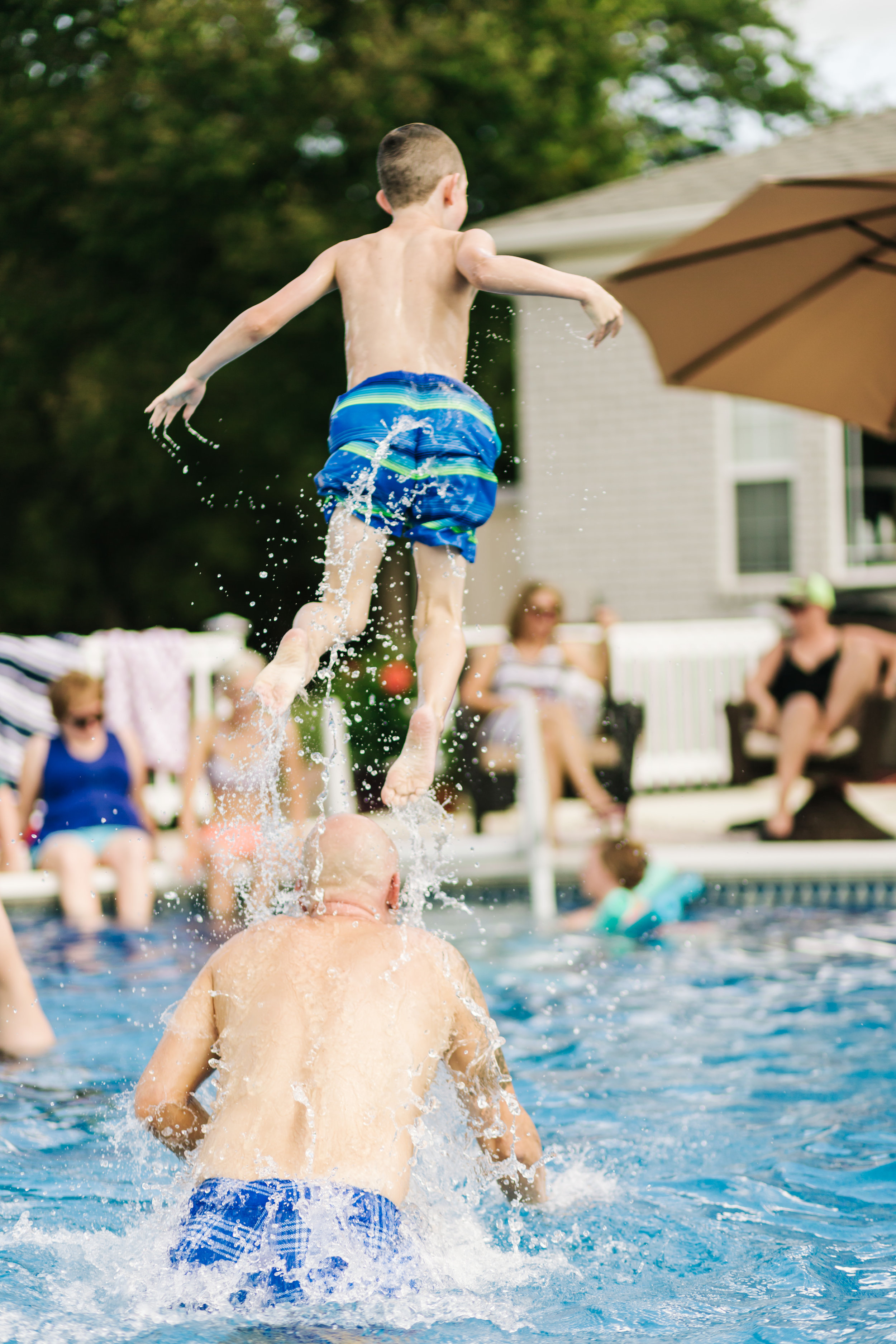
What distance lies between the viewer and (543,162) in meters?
17.3

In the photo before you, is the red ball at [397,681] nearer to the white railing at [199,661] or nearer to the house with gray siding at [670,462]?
the white railing at [199,661]

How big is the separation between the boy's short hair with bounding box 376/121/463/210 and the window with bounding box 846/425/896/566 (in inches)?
356

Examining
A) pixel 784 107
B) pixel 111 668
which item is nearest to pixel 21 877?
pixel 111 668

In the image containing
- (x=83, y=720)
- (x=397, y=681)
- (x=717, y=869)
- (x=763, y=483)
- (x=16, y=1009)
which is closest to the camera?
(x=16, y=1009)

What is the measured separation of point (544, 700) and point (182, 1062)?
194 inches

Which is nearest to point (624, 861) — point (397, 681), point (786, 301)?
point (786, 301)

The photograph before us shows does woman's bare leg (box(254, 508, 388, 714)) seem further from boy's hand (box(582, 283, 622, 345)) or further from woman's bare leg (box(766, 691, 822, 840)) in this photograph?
woman's bare leg (box(766, 691, 822, 840))

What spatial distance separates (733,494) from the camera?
39.7 feet

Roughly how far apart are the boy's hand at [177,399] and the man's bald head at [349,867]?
3.19 ft

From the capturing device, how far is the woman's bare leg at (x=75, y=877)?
6.66 meters

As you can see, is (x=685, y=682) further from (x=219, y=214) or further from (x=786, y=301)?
(x=219, y=214)

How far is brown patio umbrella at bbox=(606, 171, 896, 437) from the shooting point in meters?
5.96

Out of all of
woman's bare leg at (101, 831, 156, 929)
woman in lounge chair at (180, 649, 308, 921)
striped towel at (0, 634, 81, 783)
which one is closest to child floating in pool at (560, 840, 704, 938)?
woman in lounge chair at (180, 649, 308, 921)

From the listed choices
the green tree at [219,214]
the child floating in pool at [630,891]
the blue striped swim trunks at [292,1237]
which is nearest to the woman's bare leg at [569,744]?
the child floating in pool at [630,891]
